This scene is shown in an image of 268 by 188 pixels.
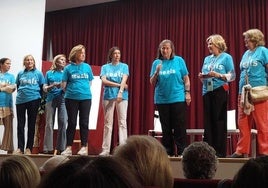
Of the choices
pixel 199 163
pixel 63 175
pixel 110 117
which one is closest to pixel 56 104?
pixel 110 117

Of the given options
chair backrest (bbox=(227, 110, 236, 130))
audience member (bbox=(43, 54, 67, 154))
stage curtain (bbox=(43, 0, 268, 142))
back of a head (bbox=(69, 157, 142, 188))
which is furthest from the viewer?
stage curtain (bbox=(43, 0, 268, 142))

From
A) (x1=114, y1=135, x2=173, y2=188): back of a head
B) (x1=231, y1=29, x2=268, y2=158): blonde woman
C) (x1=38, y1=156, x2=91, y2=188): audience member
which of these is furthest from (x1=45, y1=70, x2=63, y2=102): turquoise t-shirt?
(x1=38, y1=156, x2=91, y2=188): audience member

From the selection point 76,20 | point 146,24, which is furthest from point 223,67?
point 76,20

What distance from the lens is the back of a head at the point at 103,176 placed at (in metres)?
0.65

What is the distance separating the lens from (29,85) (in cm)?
498

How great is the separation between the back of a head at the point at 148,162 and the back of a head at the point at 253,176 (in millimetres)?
381

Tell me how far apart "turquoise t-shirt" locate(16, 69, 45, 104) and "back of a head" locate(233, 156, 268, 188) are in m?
4.19

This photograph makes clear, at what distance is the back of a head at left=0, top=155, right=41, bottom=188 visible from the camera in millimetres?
1176

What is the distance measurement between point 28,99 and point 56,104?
39cm

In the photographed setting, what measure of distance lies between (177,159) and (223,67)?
3.40 feet

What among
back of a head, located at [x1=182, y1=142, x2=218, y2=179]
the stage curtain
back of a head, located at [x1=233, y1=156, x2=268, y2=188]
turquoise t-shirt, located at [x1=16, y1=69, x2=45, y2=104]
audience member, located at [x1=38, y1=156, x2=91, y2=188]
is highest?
the stage curtain

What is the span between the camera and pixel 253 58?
12.8 feet

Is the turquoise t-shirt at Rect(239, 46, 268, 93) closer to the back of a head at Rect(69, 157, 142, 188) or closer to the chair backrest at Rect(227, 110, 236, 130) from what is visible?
the chair backrest at Rect(227, 110, 236, 130)

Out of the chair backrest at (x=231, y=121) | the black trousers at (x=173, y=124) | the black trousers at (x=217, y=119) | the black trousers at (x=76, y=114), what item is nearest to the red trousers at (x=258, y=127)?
the black trousers at (x=217, y=119)
